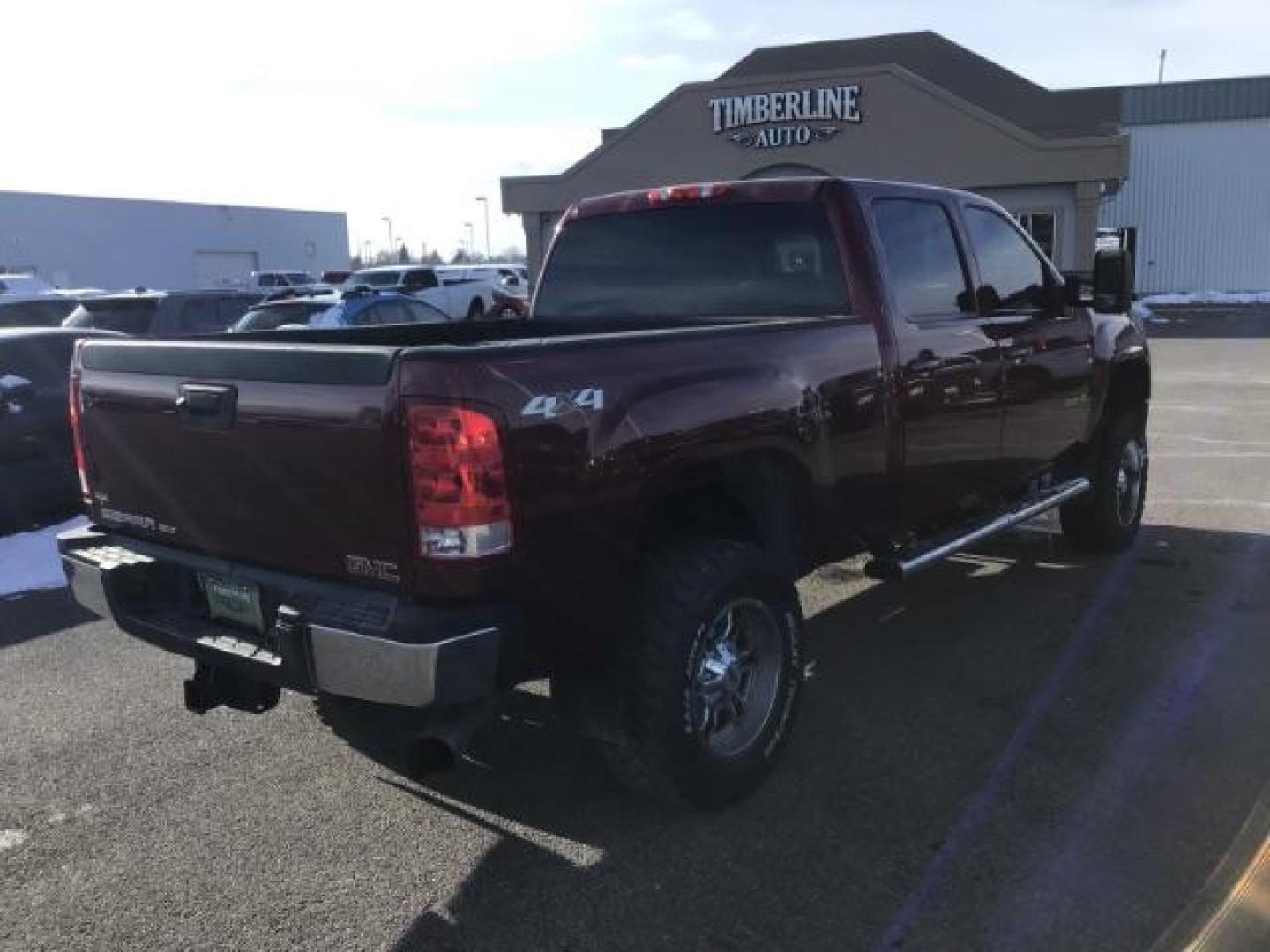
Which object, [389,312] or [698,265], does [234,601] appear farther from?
[389,312]

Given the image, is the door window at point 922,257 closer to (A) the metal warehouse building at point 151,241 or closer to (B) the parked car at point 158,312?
(B) the parked car at point 158,312

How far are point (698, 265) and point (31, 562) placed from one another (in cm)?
483

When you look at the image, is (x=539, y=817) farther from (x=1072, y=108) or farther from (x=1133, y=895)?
(x=1072, y=108)

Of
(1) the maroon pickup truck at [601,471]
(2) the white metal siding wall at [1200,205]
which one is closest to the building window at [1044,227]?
(2) the white metal siding wall at [1200,205]

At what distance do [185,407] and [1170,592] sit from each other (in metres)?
5.09

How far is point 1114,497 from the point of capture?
21.4 feet

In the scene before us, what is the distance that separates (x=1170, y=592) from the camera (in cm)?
597

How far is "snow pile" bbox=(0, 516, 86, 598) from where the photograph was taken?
258 inches

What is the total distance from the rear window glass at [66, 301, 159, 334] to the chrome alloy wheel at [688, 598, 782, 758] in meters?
11.7

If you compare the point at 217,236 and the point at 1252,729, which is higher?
the point at 217,236

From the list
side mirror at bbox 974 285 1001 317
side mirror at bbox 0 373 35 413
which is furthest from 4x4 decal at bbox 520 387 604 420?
side mirror at bbox 0 373 35 413

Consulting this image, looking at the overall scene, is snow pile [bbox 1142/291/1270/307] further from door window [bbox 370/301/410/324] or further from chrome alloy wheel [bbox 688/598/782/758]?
chrome alloy wheel [bbox 688/598/782/758]

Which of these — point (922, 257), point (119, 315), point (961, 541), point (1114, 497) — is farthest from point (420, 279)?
point (961, 541)

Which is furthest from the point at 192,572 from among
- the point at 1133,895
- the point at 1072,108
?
the point at 1072,108
